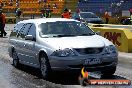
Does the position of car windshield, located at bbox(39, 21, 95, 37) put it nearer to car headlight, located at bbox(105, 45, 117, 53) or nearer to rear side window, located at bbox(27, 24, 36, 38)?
rear side window, located at bbox(27, 24, 36, 38)

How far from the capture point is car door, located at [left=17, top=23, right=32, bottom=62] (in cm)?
1101

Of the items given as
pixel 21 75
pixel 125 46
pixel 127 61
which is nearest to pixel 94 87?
pixel 21 75

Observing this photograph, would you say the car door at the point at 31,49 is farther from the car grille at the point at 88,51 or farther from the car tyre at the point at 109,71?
the car tyre at the point at 109,71

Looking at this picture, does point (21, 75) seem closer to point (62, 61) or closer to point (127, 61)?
point (62, 61)

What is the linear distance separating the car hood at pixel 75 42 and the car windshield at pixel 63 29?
16.0 inches

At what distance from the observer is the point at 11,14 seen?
5262cm

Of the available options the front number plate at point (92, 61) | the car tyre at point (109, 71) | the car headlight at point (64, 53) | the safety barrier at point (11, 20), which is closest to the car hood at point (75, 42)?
the car headlight at point (64, 53)

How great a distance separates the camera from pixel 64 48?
885 centimetres

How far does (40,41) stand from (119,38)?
24.6ft

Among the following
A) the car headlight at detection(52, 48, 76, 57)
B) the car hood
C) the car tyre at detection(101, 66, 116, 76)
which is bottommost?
the car tyre at detection(101, 66, 116, 76)

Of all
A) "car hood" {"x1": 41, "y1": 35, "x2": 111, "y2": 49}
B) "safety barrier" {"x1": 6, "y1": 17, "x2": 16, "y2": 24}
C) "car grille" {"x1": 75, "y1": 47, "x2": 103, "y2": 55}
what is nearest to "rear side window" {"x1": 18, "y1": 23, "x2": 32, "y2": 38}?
"car hood" {"x1": 41, "y1": 35, "x2": 111, "y2": 49}

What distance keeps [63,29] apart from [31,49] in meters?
1.04

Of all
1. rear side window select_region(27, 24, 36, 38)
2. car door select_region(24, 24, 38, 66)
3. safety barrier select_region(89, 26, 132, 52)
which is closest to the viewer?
car door select_region(24, 24, 38, 66)

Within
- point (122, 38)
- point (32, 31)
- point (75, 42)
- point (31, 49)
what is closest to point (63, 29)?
point (32, 31)
